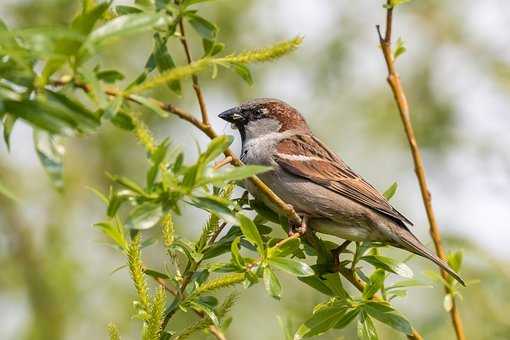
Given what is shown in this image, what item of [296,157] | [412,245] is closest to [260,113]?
[296,157]

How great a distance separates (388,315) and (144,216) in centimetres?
96

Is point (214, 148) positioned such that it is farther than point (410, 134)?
No

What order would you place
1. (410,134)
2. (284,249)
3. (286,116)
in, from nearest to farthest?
1. (284,249)
2. (410,134)
3. (286,116)

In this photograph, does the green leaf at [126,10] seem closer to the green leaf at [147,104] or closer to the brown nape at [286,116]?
the green leaf at [147,104]

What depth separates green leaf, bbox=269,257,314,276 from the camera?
2.00 meters

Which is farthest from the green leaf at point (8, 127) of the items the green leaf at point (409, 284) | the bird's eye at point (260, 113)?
the bird's eye at point (260, 113)

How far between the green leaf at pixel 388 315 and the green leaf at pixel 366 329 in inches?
0.7

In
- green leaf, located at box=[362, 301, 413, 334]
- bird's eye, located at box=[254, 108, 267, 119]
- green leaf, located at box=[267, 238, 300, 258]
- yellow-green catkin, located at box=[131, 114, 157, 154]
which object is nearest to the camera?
yellow-green catkin, located at box=[131, 114, 157, 154]

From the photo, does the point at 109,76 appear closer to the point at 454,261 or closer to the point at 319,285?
the point at 319,285

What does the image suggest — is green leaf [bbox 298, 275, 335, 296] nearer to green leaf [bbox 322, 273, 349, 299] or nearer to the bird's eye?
green leaf [bbox 322, 273, 349, 299]

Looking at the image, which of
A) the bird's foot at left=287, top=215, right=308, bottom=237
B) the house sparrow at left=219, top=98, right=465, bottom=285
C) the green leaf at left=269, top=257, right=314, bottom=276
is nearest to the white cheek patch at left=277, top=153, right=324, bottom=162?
the house sparrow at left=219, top=98, right=465, bottom=285

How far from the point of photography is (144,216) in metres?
1.60

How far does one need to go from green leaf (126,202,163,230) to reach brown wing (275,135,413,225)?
2.08 m

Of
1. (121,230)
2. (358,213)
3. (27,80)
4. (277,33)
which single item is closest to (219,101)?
(277,33)
